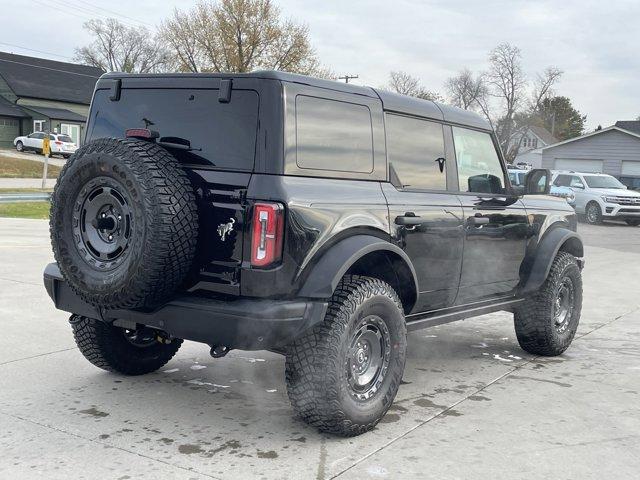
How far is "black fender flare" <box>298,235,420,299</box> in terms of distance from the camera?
369cm

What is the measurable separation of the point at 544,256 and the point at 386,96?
210 cm

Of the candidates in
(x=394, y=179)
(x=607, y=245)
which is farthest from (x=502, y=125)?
A: (x=394, y=179)

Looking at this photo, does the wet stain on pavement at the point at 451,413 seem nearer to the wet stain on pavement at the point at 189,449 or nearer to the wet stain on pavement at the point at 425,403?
the wet stain on pavement at the point at 425,403

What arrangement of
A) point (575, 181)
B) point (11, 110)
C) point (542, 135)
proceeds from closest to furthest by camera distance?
point (575, 181), point (11, 110), point (542, 135)

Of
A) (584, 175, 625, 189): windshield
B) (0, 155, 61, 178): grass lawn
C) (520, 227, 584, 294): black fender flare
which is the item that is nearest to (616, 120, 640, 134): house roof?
(584, 175, 625, 189): windshield

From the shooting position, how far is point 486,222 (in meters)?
5.20

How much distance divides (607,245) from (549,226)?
11858 mm

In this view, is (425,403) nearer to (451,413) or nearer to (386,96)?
(451,413)

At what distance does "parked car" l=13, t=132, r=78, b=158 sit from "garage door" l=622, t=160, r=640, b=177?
31.3 metres

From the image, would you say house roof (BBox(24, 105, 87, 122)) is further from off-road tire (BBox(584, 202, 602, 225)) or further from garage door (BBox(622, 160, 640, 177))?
off-road tire (BBox(584, 202, 602, 225))

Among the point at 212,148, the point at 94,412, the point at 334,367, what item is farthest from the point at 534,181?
the point at 94,412

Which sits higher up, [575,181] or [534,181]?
[575,181]

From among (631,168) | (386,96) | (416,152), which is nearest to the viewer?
(386,96)

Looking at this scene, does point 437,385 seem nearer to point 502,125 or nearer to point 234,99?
point 234,99
